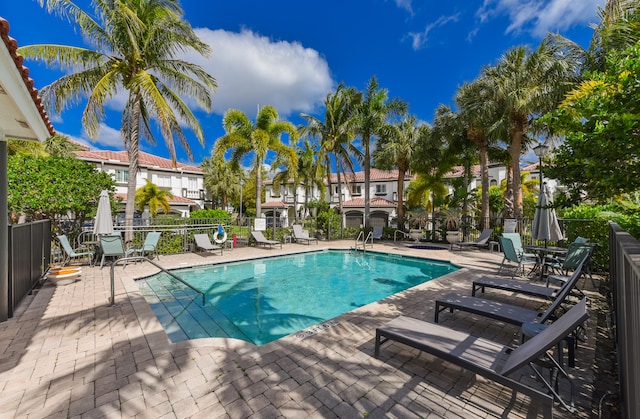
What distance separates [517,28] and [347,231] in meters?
15.1

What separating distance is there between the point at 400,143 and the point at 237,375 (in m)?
18.9

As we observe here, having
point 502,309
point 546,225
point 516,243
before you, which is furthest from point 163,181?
point 502,309

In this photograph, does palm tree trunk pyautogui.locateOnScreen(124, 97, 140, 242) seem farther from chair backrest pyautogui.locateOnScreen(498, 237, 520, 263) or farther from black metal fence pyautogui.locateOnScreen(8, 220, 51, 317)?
chair backrest pyautogui.locateOnScreen(498, 237, 520, 263)

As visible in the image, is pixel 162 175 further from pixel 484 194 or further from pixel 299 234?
pixel 484 194

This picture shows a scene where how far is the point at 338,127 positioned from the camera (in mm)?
20422

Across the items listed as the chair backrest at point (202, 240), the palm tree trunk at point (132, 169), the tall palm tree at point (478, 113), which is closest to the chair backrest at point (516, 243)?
the tall palm tree at point (478, 113)

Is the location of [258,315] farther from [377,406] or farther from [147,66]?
[147,66]

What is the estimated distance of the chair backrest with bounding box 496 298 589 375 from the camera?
2227 mm

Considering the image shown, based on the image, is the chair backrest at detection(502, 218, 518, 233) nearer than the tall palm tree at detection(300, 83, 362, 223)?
Yes

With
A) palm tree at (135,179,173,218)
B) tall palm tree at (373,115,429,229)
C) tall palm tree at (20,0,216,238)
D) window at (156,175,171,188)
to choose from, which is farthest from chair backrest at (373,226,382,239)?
window at (156,175,171,188)

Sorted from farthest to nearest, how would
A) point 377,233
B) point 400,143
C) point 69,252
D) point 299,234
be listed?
1. point 400,143
2. point 377,233
3. point 299,234
4. point 69,252

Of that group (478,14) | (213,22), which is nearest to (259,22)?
(213,22)

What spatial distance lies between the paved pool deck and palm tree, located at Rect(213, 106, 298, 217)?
13735 millimetres

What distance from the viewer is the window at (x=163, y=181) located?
1401 inches
